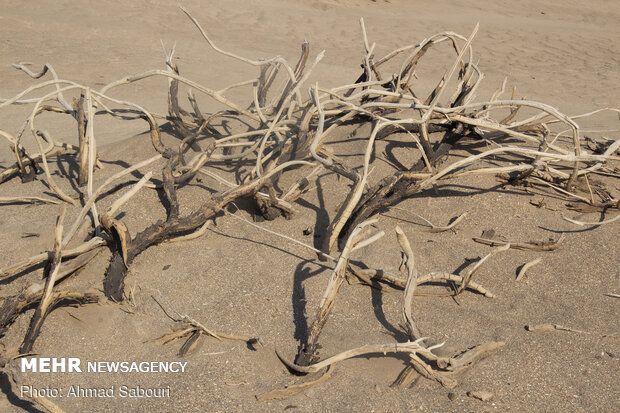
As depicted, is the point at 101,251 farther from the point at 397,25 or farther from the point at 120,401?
the point at 397,25

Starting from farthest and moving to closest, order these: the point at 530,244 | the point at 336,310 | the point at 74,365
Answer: the point at 530,244 → the point at 336,310 → the point at 74,365

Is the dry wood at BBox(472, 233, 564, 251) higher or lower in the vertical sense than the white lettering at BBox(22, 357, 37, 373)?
higher

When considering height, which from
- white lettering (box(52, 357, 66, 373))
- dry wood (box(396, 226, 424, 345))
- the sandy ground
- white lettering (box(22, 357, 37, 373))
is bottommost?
white lettering (box(22, 357, 37, 373))

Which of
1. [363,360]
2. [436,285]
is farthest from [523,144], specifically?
[363,360]

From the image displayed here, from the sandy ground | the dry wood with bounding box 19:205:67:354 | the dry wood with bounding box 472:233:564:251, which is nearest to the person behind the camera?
the sandy ground

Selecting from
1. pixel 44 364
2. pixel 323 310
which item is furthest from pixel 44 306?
pixel 323 310

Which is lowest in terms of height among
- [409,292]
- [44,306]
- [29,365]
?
[29,365]

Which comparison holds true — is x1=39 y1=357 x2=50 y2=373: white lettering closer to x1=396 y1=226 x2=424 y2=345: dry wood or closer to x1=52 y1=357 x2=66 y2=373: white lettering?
x1=52 y1=357 x2=66 y2=373: white lettering

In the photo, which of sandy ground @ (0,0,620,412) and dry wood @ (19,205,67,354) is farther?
dry wood @ (19,205,67,354)

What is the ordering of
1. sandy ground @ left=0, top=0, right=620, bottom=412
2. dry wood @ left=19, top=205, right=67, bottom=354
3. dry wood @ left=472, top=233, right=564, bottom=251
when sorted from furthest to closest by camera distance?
dry wood @ left=472, top=233, right=564, bottom=251, dry wood @ left=19, top=205, right=67, bottom=354, sandy ground @ left=0, top=0, right=620, bottom=412

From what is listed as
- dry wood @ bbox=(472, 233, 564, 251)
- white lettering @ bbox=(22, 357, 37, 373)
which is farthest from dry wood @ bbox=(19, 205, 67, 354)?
dry wood @ bbox=(472, 233, 564, 251)

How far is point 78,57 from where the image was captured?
19.8 ft

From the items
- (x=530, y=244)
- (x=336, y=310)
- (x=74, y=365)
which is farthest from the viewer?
(x=530, y=244)

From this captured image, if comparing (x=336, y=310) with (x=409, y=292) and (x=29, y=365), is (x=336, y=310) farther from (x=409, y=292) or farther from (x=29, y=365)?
(x=29, y=365)
